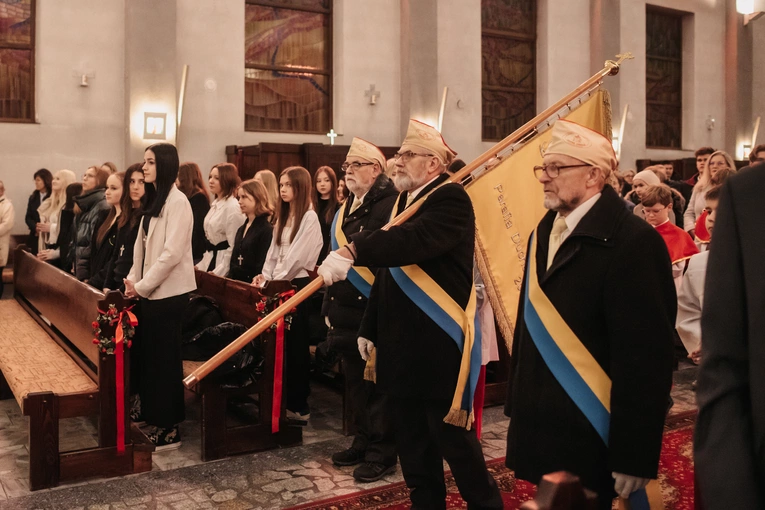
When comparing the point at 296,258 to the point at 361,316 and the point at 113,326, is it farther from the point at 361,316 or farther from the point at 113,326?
the point at 113,326

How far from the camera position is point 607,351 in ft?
7.97

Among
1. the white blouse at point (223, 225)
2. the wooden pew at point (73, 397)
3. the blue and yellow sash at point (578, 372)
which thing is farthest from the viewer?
the white blouse at point (223, 225)

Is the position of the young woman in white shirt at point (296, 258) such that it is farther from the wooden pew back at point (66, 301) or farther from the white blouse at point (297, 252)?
the wooden pew back at point (66, 301)

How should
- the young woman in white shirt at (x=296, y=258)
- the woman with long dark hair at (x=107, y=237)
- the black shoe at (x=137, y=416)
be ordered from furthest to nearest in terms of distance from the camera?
1. the woman with long dark hair at (x=107, y=237)
2. the young woman in white shirt at (x=296, y=258)
3. the black shoe at (x=137, y=416)

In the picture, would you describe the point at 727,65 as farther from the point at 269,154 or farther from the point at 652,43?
the point at 269,154

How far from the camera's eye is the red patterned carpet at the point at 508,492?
3.91m

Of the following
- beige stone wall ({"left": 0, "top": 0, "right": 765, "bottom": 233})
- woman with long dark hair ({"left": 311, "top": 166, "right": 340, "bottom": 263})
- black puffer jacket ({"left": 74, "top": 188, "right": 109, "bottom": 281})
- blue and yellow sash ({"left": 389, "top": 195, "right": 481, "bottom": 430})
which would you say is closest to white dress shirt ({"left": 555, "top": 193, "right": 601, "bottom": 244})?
blue and yellow sash ({"left": 389, "top": 195, "right": 481, "bottom": 430})

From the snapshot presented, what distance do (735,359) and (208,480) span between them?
141 inches

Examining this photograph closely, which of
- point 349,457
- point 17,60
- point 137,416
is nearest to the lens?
point 349,457

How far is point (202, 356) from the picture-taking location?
5.34m

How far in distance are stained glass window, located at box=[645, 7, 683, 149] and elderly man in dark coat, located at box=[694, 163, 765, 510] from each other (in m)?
16.2

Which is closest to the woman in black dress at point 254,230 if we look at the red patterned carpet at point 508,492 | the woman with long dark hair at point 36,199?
the red patterned carpet at point 508,492

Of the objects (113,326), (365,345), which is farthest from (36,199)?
(365,345)

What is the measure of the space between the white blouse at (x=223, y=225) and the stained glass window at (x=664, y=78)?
1199cm
